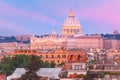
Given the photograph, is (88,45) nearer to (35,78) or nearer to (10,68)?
(10,68)

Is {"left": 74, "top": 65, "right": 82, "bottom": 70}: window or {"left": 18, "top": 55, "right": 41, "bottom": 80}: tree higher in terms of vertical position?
{"left": 18, "top": 55, "right": 41, "bottom": 80}: tree

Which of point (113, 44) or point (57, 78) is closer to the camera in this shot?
point (57, 78)

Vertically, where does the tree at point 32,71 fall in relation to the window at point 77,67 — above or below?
above

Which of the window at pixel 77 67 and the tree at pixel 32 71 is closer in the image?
the tree at pixel 32 71

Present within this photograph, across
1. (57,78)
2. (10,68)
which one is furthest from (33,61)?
(10,68)

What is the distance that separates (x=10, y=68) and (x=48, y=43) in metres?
124

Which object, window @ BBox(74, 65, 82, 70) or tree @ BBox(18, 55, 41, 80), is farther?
window @ BBox(74, 65, 82, 70)

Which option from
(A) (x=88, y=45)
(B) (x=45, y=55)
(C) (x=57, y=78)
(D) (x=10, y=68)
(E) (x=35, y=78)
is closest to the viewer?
(E) (x=35, y=78)

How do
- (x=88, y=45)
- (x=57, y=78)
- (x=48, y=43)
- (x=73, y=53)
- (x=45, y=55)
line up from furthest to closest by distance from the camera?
(x=88, y=45)
(x=48, y=43)
(x=45, y=55)
(x=73, y=53)
(x=57, y=78)

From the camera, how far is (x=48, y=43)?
177 m

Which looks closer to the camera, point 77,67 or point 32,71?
point 32,71

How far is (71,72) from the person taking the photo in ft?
118

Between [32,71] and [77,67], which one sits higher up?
[32,71]

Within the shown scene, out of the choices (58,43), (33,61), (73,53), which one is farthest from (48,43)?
(33,61)
